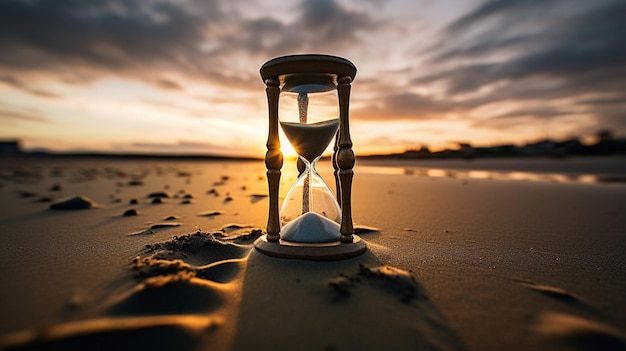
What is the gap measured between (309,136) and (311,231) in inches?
24.1

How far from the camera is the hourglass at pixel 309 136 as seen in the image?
2045 millimetres

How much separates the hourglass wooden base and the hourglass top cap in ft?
3.44

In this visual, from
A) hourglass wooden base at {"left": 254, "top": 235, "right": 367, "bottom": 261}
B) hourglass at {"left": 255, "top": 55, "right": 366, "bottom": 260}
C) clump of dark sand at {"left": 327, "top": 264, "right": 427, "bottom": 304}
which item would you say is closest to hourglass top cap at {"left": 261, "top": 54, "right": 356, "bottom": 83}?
hourglass at {"left": 255, "top": 55, "right": 366, "bottom": 260}

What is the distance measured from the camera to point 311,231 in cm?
220

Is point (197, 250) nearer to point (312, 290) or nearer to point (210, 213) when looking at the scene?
point (312, 290)

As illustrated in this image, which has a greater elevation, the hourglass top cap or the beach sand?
the hourglass top cap

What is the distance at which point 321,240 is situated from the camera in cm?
216

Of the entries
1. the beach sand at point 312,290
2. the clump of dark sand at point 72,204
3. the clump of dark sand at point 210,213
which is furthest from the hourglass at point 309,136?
the clump of dark sand at point 72,204

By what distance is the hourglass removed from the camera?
2045 millimetres

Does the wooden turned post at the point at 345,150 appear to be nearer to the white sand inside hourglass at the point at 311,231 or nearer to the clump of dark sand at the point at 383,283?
the white sand inside hourglass at the point at 311,231

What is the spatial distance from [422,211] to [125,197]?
414 cm

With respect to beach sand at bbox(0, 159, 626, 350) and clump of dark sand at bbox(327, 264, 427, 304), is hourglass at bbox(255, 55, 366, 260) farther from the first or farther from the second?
clump of dark sand at bbox(327, 264, 427, 304)

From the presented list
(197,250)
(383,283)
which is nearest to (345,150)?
(383,283)

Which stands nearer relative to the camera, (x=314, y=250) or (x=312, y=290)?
(x=312, y=290)
